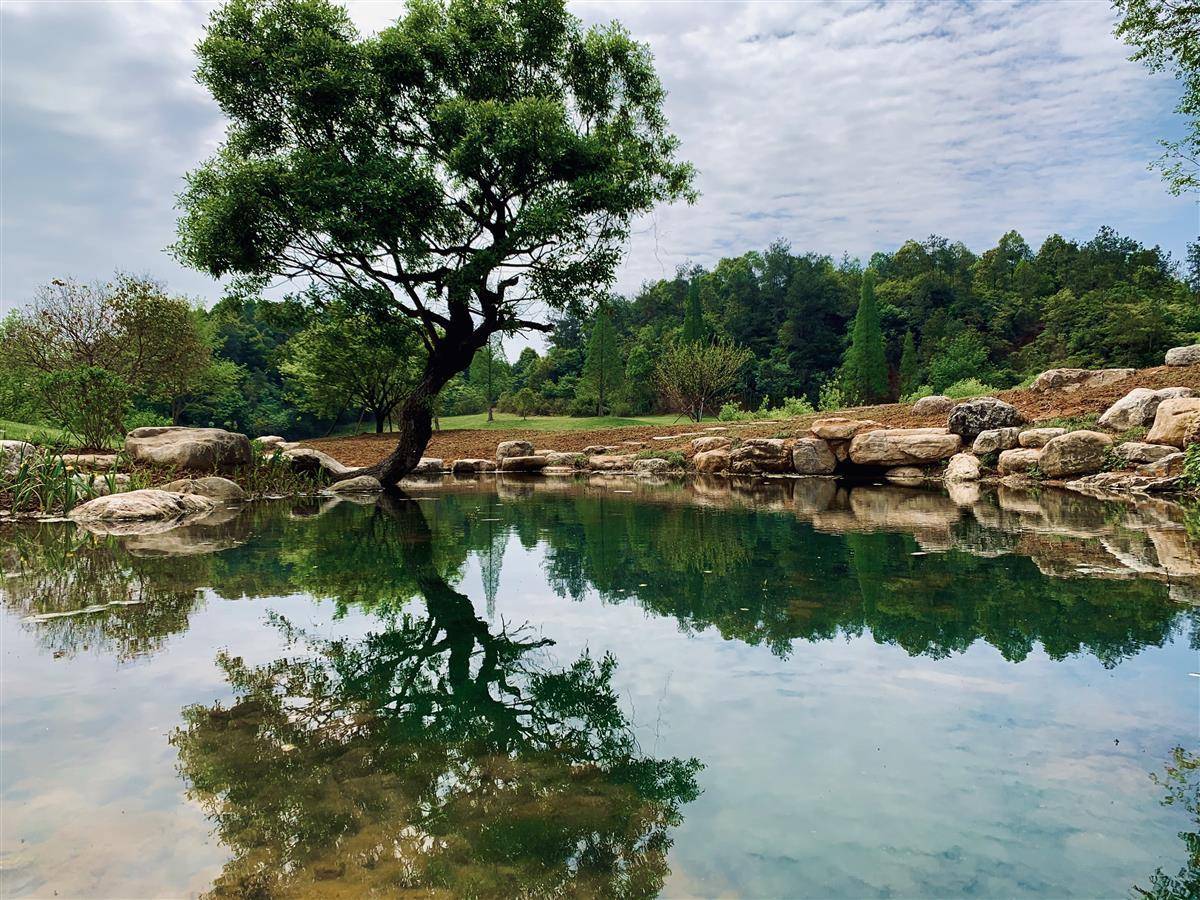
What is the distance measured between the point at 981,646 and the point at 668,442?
17075 mm

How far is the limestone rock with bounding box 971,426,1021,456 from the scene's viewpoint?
1385 cm

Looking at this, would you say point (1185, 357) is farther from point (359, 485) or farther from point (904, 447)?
point (359, 485)

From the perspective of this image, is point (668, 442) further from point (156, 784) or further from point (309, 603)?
point (156, 784)

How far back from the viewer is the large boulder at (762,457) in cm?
1698

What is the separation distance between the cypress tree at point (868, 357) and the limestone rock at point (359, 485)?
41.2 metres

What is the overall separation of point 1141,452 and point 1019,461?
2.09m

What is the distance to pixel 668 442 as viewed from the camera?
20.8 meters

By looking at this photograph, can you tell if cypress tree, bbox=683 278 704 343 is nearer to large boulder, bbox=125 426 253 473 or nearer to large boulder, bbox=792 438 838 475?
large boulder, bbox=792 438 838 475

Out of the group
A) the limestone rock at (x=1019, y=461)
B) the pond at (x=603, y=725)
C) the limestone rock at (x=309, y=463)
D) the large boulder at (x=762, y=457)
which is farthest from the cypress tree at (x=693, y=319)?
the pond at (x=603, y=725)

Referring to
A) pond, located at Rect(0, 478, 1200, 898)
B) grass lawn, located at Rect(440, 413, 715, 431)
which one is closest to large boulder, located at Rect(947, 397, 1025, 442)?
pond, located at Rect(0, 478, 1200, 898)

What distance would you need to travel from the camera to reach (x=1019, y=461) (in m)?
13.2

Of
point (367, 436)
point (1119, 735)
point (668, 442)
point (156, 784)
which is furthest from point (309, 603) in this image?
point (367, 436)

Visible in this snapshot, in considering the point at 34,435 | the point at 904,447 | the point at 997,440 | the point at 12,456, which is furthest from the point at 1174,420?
the point at 34,435

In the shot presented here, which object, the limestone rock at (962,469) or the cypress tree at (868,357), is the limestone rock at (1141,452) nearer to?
the limestone rock at (962,469)
